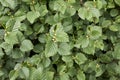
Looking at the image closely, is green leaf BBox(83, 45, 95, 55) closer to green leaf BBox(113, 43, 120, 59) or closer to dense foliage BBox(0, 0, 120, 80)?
dense foliage BBox(0, 0, 120, 80)

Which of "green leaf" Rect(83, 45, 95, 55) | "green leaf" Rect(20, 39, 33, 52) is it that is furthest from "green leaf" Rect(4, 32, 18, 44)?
"green leaf" Rect(83, 45, 95, 55)

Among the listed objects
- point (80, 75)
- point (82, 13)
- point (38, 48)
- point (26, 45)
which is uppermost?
point (82, 13)

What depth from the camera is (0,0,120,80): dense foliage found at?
2.05 m

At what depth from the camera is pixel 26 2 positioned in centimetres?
219

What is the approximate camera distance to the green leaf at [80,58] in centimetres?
217

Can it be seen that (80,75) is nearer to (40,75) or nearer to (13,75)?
(40,75)

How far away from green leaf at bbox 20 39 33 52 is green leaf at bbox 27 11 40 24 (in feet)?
0.54

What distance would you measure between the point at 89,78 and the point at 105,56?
0.79 feet

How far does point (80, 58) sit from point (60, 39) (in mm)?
313

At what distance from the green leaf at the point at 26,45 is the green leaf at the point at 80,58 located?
0.39m

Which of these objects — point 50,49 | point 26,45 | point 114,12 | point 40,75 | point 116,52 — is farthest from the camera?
point 114,12

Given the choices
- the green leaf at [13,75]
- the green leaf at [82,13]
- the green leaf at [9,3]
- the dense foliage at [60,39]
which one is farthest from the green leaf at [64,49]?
the green leaf at [9,3]

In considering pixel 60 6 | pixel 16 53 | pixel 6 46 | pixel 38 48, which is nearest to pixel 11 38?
pixel 6 46

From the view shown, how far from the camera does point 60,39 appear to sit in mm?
1968
